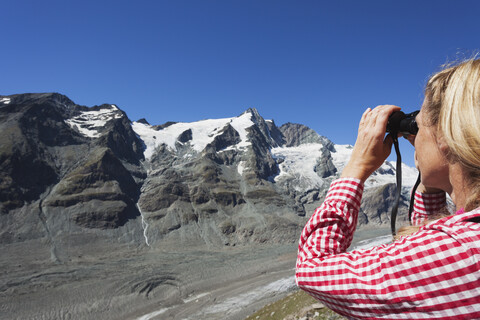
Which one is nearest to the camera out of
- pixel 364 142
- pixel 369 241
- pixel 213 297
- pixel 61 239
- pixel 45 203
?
pixel 364 142

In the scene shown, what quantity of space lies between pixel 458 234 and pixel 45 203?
141m

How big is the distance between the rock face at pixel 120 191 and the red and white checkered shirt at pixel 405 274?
111051 mm

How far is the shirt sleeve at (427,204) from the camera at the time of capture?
2854 millimetres

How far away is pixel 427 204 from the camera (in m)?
2.88

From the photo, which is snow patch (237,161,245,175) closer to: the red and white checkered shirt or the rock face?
the rock face

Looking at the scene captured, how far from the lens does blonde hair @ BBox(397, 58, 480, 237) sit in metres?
1.56

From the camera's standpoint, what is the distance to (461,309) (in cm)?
134

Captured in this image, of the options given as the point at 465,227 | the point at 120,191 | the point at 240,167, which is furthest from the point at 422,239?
the point at 240,167

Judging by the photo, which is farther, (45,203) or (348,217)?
(45,203)

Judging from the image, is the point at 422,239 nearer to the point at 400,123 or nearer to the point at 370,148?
the point at 370,148

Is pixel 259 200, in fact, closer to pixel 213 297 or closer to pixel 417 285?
pixel 213 297

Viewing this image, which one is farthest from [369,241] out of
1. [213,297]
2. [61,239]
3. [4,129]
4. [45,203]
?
[4,129]

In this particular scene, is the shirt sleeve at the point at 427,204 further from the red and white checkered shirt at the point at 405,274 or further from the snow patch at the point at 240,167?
the snow patch at the point at 240,167

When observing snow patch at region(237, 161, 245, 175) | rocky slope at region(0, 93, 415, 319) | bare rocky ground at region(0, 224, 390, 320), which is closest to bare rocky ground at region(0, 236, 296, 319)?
bare rocky ground at region(0, 224, 390, 320)
